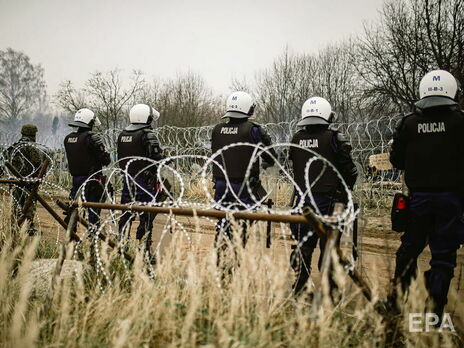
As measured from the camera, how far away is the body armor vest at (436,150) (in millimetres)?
2873

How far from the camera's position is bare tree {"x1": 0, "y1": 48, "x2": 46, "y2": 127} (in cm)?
4003

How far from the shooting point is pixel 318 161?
3.64 m

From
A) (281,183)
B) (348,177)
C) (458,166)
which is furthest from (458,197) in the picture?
(281,183)

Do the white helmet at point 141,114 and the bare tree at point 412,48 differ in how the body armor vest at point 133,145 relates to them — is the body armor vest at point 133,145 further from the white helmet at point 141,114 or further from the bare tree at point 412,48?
the bare tree at point 412,48

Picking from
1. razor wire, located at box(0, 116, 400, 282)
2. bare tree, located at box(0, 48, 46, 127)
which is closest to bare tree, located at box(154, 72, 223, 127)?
razor wire, located at box(0, 116, 400, 282)

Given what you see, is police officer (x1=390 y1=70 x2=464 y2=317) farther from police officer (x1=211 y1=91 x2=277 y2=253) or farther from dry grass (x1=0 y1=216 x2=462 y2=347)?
police officer (x1=211 y1=91 x2=277 y2=253)

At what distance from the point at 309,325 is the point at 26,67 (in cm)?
4774

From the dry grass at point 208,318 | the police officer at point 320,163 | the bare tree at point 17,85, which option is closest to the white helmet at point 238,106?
the police officer at point 320,163

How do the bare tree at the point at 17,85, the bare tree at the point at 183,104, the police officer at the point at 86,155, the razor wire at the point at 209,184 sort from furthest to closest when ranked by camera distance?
the bare tree at the point at 17,85 → the bare tree at the point at 183,104 → the police officer at the point at 86,155 → the razor wire at the point at 209,184

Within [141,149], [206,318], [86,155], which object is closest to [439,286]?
[206,318]

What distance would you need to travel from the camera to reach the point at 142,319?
2178mm

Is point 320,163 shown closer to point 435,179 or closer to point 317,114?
point 317,114

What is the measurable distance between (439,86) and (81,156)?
4.53 m

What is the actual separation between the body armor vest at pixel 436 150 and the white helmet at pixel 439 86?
6.5 inches
